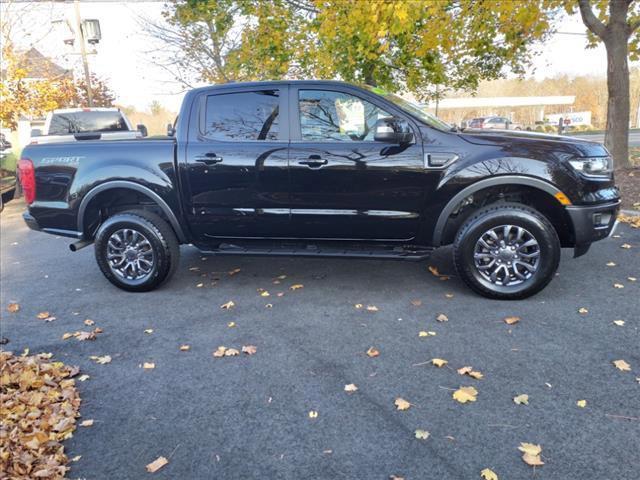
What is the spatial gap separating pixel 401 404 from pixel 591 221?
2.50 metres

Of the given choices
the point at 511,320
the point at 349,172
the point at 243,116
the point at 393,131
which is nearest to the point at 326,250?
the point at 349,172

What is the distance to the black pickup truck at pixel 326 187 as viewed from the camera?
13.7 ft

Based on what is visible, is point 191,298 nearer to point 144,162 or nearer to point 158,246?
point 158,246

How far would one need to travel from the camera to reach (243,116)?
15.2 ft

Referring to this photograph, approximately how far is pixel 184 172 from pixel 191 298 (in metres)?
1.26

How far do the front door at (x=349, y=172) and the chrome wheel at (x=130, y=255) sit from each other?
62.9 inches

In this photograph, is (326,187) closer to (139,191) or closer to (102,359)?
(139,191)

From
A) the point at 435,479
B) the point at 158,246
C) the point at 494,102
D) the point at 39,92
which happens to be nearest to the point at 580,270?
the point at 435,479

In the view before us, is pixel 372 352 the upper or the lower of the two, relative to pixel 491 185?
lower

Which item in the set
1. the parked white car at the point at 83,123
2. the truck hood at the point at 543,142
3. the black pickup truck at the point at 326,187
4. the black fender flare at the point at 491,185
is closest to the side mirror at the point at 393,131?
the black pickup truck at the point at 326,187

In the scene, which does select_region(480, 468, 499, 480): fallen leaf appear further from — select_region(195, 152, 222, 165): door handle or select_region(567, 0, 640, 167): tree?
select_region(567, 0, 640, 167): tree

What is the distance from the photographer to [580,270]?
510cm

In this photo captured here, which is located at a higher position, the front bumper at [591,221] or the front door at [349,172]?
the front door at [349,172]

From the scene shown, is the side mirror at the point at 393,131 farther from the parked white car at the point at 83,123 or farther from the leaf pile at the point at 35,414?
the parked white car at the point at 83,123
